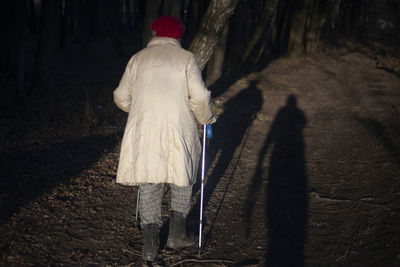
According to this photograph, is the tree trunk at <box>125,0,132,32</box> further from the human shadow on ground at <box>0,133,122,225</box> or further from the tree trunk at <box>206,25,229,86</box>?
the human shadow on ground at <box>0,133,122,225</box>

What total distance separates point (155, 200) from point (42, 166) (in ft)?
8.72

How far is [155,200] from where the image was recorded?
3631 mm

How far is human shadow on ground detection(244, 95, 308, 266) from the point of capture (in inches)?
153

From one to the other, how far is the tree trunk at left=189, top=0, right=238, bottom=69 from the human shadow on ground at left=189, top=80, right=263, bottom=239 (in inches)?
65.2

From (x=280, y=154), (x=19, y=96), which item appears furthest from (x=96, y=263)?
(x=19, y=96)

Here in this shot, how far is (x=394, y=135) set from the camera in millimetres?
7426

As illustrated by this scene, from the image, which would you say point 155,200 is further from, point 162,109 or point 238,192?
point 238,192

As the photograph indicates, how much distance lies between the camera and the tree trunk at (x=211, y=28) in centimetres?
619

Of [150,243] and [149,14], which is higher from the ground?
[149,14]

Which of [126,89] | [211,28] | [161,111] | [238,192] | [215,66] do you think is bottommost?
[238,192]

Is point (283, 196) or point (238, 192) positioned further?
point (238, 192)

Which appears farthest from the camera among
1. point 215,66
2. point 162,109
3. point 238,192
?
point 215,66

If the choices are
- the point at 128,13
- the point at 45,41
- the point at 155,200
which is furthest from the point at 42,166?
the point at 128,13

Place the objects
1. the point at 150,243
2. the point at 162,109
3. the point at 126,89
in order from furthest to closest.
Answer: the point at 150,243 < the point at 126,89 < the point at 162,109
